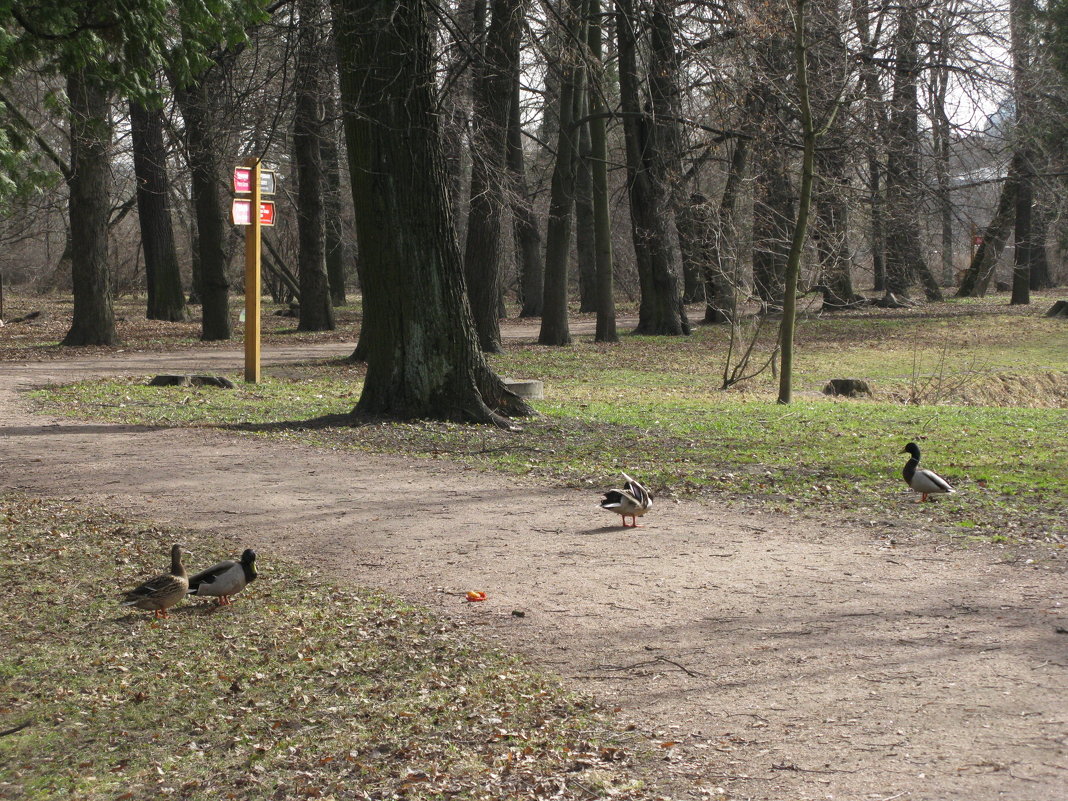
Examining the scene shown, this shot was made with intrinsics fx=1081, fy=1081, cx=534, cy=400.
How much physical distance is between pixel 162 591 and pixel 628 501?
11.8ft

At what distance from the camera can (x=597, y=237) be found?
28047 millimetres

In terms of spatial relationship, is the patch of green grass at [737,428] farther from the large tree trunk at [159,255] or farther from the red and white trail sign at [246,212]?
the large tree trunk at [159,255]

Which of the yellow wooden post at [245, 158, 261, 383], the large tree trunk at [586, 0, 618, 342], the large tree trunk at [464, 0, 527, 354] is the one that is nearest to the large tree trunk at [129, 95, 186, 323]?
the large tree trunk at [586, 0, 618, 342]

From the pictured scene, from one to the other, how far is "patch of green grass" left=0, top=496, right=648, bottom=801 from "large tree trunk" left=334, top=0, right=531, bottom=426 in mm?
6186

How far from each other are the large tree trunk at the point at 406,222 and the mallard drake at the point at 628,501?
16.2 feet

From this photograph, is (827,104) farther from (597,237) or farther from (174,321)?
(174,321)

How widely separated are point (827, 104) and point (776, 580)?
42.9ft

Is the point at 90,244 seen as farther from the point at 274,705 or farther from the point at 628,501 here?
the point at 274,705

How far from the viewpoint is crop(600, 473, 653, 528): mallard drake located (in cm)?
845

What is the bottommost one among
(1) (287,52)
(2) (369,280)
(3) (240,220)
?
(2) (369,280)

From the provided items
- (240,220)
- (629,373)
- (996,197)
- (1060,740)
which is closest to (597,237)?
(629,373)

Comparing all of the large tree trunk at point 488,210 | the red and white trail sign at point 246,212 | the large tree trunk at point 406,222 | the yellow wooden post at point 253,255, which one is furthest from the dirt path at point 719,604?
the large tree trunk at point 488,210

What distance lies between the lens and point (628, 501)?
8484mm

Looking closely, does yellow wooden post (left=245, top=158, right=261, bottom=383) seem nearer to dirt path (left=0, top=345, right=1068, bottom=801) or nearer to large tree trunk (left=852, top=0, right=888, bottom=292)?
dirt path (left=0, top=345, right=1068, bottom=801)
